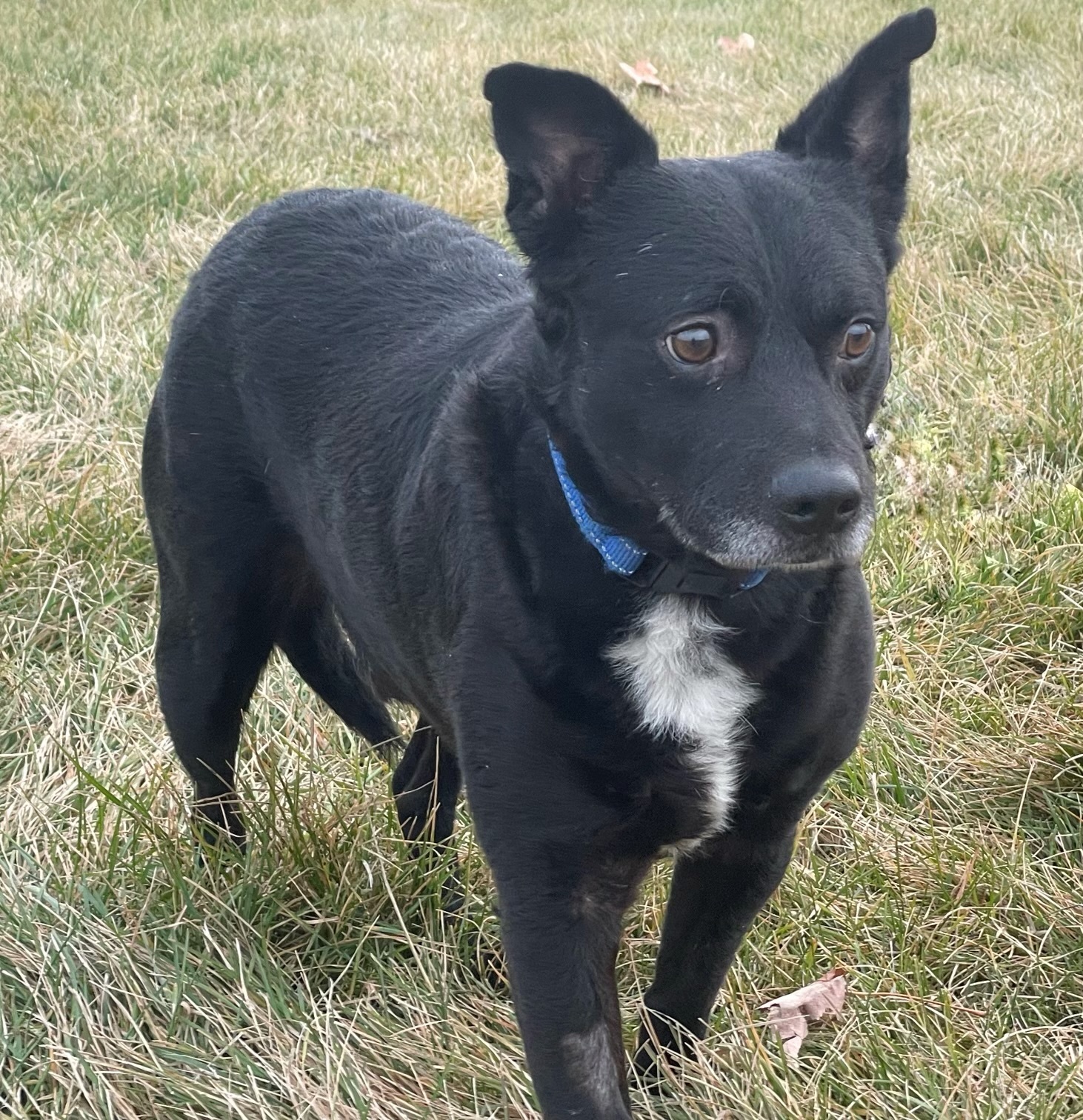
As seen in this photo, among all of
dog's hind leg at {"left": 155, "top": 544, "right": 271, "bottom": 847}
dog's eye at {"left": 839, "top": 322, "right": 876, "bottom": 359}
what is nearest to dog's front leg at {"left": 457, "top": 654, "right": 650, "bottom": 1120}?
dog's eye at {"left": 839, "top": 322, "right": 876, "bottom": 359}

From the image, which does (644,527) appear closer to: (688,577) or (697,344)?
→ (688,577)

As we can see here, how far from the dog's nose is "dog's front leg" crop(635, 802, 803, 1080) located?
1.73ft

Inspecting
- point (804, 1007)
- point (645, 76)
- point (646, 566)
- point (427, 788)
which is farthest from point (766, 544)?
point (645, 76)

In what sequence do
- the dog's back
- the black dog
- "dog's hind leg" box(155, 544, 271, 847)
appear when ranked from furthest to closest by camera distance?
"dog's hind leg" box(155, 544, 271, 847)
the dog's back
the black dog

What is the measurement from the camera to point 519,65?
207 cm

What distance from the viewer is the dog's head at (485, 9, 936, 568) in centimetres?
198

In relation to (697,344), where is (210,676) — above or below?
below

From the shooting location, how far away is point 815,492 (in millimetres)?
1900

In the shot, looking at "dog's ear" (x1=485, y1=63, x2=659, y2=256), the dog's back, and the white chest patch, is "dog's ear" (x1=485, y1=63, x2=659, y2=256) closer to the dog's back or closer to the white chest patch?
the dog's back

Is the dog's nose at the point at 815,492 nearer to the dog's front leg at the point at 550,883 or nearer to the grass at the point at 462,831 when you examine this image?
the dog's front leg at the point at 550,883

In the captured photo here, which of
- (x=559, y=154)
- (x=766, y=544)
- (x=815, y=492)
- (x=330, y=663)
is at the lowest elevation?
(x=330, y=663)

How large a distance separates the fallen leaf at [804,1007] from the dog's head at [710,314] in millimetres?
906

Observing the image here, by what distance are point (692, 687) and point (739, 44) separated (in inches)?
348

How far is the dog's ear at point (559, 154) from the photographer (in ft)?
7.08
